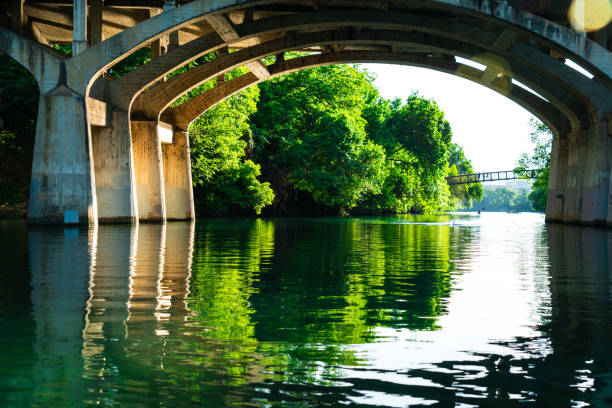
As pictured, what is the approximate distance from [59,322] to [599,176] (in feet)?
102

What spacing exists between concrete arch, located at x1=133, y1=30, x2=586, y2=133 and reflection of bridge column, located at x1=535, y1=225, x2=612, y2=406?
22.3 m

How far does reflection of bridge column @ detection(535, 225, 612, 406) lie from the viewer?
177 inches

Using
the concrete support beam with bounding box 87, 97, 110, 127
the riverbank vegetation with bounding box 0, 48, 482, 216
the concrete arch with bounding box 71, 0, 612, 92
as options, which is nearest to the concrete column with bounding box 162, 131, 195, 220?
the riverbank vegetation with bounding box 0, 48, 482, 216

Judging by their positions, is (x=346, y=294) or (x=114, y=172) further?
(x=114, y=172)

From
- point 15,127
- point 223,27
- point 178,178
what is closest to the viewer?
point 223,27

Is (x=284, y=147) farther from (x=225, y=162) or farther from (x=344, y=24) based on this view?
(x=344, y=24)

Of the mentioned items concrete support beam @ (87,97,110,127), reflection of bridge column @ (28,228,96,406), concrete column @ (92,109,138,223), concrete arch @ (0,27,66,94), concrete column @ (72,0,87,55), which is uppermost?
concrete column @ (72,0,87,55)

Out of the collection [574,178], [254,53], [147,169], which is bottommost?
[147,169]

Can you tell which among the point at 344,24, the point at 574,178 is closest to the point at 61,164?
the point at 344,24

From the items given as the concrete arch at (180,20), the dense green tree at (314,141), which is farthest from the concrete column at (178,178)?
the dense green tree at (314,141)

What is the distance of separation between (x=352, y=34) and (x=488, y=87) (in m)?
9.62

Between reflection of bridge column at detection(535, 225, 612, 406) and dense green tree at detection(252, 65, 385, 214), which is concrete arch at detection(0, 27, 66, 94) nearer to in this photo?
reflection of bridge column at detection(535, 225, 612, 406)

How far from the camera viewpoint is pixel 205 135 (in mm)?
41344

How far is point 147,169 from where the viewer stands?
32.4 metres
